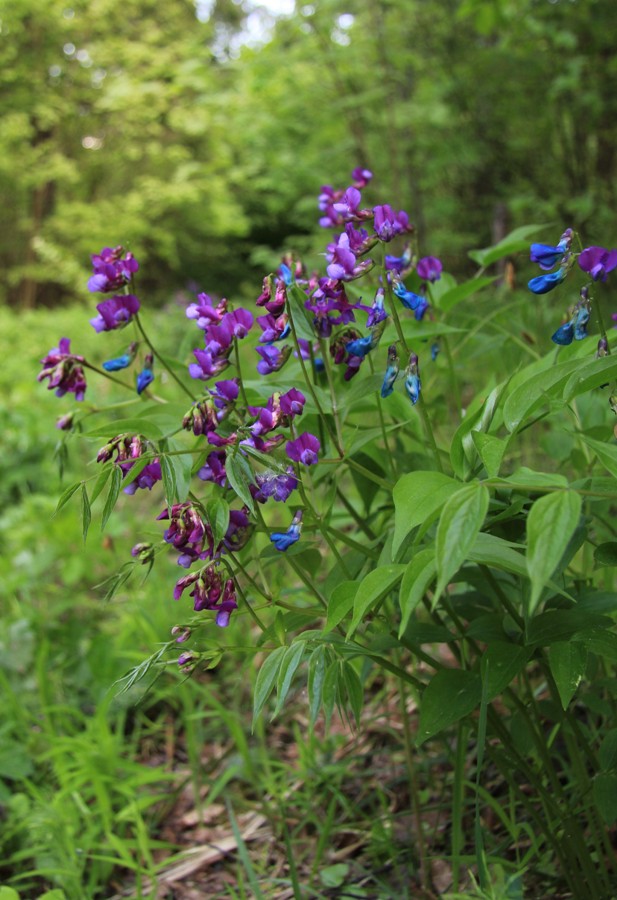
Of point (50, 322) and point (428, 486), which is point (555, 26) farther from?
point (50, 322)

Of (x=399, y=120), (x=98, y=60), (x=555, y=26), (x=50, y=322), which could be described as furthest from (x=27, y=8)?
(x=555, y=26)

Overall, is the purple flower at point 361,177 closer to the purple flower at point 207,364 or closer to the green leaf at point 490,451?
the purple flower at point 207,364

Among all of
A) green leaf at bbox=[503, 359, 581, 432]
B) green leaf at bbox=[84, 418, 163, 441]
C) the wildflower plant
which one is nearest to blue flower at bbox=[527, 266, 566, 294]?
the wildflower plant

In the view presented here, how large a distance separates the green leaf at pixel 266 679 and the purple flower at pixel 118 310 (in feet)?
1.95

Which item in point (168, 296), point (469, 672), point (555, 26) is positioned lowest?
point (469, 672)

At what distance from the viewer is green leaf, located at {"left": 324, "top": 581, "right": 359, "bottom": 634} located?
1.06 meters

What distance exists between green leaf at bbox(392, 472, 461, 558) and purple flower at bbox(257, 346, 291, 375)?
37 centimetres

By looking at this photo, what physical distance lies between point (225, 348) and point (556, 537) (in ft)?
1.98

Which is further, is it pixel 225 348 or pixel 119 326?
pixel 119 326

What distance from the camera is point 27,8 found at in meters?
11.6

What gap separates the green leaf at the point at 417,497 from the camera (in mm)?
930

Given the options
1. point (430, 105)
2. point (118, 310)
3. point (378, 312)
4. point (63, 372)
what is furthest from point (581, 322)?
point (430, 105)

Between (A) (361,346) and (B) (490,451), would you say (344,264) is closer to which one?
(A) (361,346)

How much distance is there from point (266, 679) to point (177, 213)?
14409 mm
